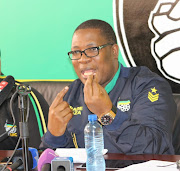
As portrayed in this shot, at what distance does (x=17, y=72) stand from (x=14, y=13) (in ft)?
1.67

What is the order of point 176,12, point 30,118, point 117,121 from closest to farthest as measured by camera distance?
point 117,121 < point 30,118 < point 176,12

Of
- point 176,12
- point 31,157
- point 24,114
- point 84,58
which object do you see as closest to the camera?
point 24,114

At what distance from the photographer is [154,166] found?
4.22ft

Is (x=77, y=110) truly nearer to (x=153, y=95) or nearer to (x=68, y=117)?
(x=68, y=117)

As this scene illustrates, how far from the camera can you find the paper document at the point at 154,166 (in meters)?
1.24

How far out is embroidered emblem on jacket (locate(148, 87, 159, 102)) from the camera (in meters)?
1.83

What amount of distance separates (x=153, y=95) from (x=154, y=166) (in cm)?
63

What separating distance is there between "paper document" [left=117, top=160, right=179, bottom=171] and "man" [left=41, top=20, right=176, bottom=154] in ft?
0.83

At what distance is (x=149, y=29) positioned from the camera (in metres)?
2.61

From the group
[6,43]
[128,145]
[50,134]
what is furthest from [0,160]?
[6,43]

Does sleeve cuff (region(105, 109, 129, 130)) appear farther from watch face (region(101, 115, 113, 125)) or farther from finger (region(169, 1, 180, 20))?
finger (region(169, 1, 180, 20))

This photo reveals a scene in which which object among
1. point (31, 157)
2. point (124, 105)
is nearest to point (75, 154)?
point (31, 157)

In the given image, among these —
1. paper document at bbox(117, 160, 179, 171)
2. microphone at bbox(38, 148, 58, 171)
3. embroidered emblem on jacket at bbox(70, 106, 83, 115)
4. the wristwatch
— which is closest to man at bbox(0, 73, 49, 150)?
embroidered emblem on jacket at bbox(70, 106, 83, 115)

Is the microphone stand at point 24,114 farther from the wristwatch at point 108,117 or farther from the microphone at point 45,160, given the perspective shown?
the wristwatch at point 108,117
